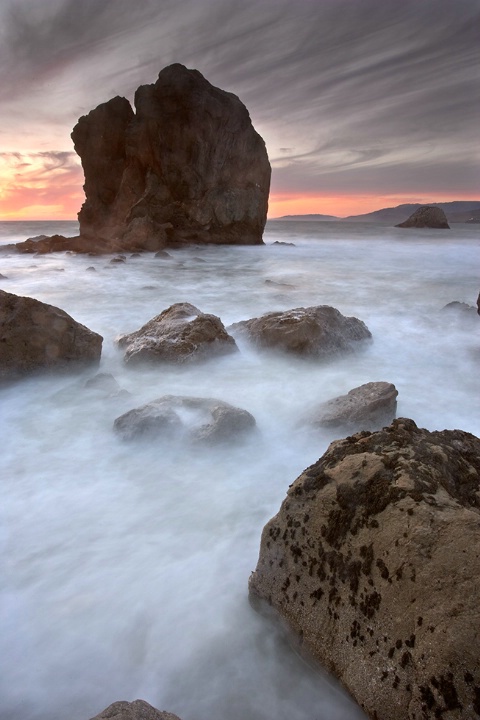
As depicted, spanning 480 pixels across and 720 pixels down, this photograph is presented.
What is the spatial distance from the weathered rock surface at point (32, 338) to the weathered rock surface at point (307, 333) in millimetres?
2572

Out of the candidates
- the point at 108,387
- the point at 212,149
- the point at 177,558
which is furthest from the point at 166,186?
the point at 177,558

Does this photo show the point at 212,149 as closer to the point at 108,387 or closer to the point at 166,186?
the point at 166,186

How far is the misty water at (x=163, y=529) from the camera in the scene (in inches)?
82.4

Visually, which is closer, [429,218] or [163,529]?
[163,529]

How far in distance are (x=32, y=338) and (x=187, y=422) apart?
2.60 meters

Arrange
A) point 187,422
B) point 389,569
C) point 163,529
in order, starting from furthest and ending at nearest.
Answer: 1. point 187,422
2. point 163,529
3. point 389,569

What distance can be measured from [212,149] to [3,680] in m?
31.4

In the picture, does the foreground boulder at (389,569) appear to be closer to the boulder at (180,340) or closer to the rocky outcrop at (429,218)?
the boulder at (180,340)

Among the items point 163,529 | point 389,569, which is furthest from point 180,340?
point 389,569

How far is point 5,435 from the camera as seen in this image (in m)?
4.47

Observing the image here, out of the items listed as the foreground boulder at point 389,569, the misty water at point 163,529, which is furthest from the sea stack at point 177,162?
the foreground boulder at point 389,569

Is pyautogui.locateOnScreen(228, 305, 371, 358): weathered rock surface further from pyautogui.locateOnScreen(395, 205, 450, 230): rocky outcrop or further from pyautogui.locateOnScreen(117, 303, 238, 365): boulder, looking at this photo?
pyautogui.locateOnScreen(395, 205, 450, 230): rocky outcrop

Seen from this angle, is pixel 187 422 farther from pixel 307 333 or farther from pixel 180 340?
pixel 307 333

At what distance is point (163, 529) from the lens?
3109 mm
